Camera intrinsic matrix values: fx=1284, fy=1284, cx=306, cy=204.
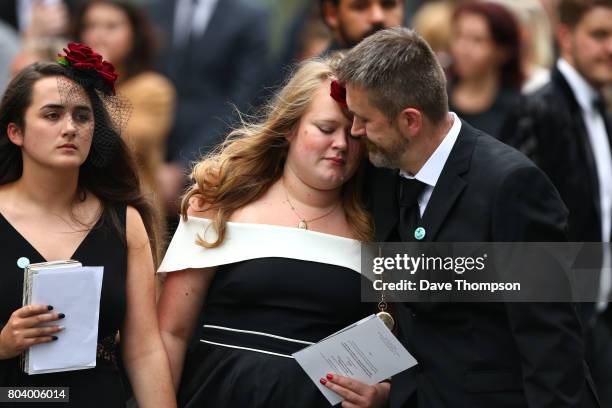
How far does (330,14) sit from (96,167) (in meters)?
2.21

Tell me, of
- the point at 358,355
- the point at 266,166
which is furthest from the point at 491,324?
the point at 266,166

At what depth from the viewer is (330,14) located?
7.11 meters

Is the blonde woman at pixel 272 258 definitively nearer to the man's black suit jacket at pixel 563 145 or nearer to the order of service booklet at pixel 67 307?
the order of service booklet at pixel 67 307

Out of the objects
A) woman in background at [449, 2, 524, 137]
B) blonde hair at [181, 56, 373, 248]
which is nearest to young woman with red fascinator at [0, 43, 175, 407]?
blonde hair at [181, 56, 373, 248]

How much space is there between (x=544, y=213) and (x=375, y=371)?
936 millimetres

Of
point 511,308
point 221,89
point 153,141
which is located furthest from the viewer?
point 221,89

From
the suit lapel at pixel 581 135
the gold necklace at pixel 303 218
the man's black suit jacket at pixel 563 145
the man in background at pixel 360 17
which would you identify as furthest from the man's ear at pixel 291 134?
the suit lapel at pixel 581 135

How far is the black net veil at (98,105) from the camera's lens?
514cm

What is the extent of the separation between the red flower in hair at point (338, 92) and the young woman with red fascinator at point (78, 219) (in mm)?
890

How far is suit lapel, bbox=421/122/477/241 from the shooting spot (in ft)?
16.1

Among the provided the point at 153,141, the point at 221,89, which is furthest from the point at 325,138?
the point at 221,89

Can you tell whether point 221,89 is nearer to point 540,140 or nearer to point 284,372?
point 540,140

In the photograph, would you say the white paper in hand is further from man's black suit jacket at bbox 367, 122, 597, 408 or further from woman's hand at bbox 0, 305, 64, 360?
man's black suit jacket at bbox 367, 122, 597, 408

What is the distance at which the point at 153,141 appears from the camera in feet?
28.1
